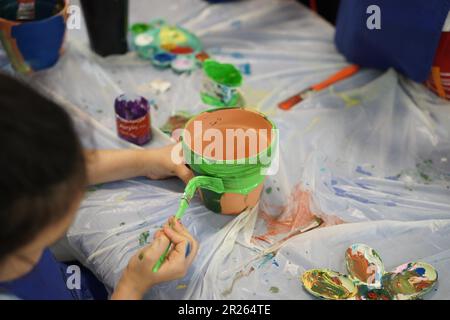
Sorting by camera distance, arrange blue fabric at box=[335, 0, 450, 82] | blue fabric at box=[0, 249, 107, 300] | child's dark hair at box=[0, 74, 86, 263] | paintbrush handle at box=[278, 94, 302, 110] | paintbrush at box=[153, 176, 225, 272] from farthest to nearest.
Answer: paintbrush handle at box=[278, 94, 302, 110]
blue fabric at box=[335, 0, 450, 82]
paintbrush at box=[153, 176, 225, 272]
blue fabric at box=[0, 249, 107, 300]
child's dark hair at box=[0, 74, 86, 263]

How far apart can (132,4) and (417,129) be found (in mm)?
902

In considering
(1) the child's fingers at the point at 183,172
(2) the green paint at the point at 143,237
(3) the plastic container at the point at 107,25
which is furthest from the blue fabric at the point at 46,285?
(3) the plastic container at the point at 107,25

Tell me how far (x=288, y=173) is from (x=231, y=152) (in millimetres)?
168

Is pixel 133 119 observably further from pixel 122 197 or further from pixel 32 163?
pixel 32 163

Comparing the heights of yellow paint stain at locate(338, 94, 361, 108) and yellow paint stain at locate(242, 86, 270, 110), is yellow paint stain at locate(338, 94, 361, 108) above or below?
above

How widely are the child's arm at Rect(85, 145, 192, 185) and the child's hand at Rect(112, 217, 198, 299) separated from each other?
0.18 meters

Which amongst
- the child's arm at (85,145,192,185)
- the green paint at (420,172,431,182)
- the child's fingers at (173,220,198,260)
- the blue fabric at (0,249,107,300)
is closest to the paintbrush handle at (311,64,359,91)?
the green paint at (420,172,431,182)

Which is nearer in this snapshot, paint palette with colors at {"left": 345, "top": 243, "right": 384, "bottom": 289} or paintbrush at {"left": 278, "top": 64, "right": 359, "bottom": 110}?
paint palette with colors at {"left": 345, "top": 243, "right": 384, "bottom": 289}

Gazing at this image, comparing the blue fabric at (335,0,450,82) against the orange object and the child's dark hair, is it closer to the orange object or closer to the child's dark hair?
the orange object

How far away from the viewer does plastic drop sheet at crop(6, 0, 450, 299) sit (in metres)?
0.80

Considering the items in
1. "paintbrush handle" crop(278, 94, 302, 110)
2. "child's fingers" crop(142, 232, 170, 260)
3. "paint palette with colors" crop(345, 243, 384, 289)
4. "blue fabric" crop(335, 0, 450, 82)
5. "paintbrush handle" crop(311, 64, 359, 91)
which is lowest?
"paint palette with colors" crop(345, 243, 384, 289)

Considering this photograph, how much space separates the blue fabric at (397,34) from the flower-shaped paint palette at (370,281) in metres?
0.49

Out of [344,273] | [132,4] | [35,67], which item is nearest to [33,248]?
[344,273]

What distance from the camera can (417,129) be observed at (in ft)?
3.43
